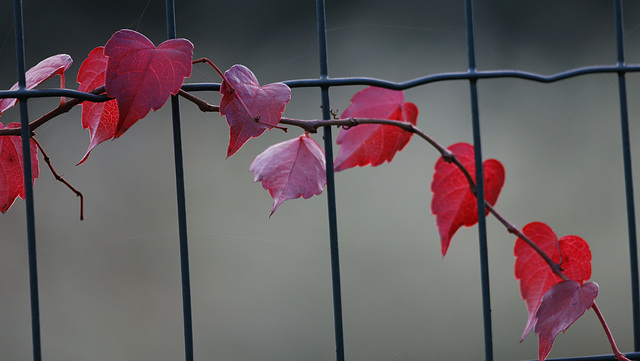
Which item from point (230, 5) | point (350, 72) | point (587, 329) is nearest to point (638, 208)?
point (587, 329)

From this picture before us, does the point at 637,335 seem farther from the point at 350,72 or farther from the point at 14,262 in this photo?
the point at 14,262

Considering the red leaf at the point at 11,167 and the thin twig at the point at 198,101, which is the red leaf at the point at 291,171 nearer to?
the thin twig at the point at 198,101

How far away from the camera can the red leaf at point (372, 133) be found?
0.60 m

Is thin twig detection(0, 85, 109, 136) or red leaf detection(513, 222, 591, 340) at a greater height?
thin twig detection(0, 85, 109, 136)

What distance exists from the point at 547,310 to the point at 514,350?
5.39 feet

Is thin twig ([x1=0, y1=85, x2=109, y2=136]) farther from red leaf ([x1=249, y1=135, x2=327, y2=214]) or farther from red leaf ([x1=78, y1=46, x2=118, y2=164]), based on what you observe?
red leaf ([x1=249, y1=135, x2=327, y2=214])

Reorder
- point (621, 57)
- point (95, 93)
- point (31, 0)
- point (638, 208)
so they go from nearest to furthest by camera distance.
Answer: point (95, 93)
point (621, 57)
point (31, 0)
point (638, 208)

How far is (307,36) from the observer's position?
170 cm

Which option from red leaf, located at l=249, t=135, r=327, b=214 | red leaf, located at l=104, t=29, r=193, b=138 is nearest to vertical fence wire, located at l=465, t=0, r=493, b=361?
red leaf, located at l=249, t=135, r=327, b=214

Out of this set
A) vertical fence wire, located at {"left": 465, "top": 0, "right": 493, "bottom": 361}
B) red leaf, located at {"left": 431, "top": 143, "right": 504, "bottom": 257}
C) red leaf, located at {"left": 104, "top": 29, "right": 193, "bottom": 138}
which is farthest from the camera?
red leaf, located at {"left": 431, "top": 143, "right": 504, "bottom": 257}

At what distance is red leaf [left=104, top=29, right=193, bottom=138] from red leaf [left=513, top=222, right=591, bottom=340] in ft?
1.27

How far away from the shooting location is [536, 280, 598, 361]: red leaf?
1.68 ft

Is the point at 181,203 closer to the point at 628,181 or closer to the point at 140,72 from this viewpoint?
the point at 140,72

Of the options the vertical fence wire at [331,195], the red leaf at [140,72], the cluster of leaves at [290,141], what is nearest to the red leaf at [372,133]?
the cluster of leaves at [290,141]
